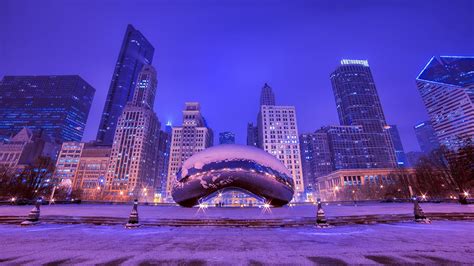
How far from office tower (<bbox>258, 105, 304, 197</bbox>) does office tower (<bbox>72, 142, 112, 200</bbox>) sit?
10942cm

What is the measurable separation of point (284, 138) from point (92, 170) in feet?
432

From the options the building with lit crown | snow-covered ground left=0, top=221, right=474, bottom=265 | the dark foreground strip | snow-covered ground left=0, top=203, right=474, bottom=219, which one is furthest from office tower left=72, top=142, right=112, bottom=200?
snow-covered ground left=0, top=221, right=474, bottom=265

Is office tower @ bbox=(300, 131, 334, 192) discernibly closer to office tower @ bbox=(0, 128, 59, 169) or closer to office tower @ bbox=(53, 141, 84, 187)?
office tower @ bbox=(53, 141, 84, 187)

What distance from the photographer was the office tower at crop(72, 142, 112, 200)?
412ft

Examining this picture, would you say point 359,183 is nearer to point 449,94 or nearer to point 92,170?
point 449,94

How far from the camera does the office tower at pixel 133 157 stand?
131812mm

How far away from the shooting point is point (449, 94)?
15038cm

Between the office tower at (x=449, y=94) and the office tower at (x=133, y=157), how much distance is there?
209138 millimetres

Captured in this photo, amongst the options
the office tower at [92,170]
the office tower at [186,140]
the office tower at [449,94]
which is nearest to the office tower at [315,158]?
the office tower at [449,94]

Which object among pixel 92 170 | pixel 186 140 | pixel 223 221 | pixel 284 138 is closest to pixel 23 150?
pixel 92 170

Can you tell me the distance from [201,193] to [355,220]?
14197mm

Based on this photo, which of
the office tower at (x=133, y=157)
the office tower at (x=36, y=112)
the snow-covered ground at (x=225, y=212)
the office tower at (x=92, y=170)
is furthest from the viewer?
the office tower at (x=36, y=112)

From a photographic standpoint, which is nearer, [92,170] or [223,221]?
[223,221]

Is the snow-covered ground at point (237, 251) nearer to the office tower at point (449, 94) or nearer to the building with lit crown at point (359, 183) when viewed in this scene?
the building with lit crown at point (359, 183)
